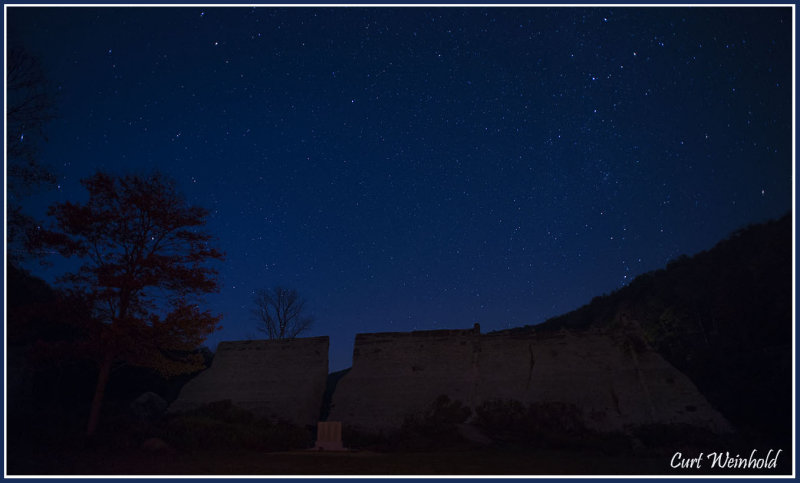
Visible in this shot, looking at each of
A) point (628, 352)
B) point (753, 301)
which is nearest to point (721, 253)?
point (753, 301)

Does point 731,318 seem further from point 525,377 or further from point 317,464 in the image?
point 317,464

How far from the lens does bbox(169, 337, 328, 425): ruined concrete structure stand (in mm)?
21578

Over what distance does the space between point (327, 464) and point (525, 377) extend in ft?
33.1

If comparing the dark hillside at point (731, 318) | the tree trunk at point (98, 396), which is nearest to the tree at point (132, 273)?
the tree trunk at point (98, 396)

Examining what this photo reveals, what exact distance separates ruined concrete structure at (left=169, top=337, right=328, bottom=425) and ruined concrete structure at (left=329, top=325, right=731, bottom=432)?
136 cm

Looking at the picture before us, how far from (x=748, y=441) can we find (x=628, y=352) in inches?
181

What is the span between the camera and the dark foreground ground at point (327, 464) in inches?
420

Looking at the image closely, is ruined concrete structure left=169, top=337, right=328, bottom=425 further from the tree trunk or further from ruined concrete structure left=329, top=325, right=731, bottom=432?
the tree trunk

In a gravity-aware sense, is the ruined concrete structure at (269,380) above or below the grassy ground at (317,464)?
above

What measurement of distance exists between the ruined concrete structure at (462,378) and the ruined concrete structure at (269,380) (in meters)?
0.05

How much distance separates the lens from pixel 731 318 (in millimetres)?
30672

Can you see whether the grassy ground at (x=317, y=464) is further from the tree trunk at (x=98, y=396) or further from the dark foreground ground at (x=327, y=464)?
the tree trunk at (x=98, y=396)

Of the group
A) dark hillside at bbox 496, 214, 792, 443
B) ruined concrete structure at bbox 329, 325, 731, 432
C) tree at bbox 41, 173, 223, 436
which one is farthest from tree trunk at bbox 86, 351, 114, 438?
dark hillside at bbox 496, 214, 792, 443

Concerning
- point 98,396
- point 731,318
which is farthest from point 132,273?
point 731,318
